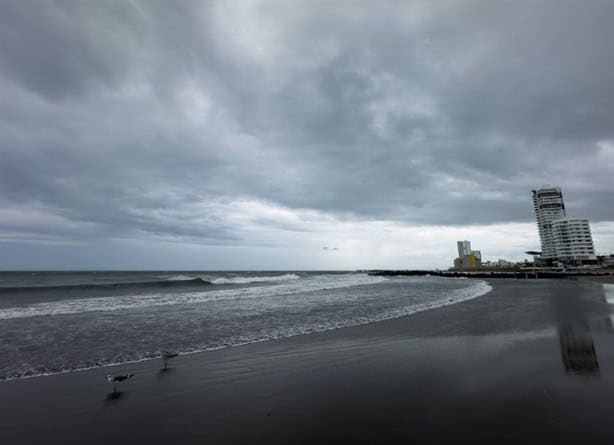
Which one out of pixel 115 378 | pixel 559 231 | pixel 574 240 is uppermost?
pixel 559 231

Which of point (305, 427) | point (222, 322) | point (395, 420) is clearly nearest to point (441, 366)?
point (395, 420)

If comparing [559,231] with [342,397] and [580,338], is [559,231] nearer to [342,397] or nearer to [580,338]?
[580,338]

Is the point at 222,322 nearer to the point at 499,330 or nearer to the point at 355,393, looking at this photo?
the point at 355,393

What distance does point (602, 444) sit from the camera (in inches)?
152

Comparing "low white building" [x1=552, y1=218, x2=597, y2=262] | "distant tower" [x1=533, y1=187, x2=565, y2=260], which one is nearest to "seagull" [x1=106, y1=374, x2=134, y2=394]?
"low white building" [x1=552, y1=218, x2=597, y2=262]

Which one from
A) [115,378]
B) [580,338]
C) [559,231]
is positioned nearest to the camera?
[115,378]

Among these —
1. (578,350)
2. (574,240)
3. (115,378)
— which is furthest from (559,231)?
(115,378)

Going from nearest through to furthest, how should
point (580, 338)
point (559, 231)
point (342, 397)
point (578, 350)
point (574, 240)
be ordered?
1. point (342, 397)
2. point (578, 350)
3. point (580, 338)
4. point (574, 240)
5. point (559, 231)

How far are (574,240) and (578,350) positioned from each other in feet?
450

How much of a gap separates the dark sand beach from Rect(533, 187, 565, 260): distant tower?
147058 millimetres

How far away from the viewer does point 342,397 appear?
18.2 ft

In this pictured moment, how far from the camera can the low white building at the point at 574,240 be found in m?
107

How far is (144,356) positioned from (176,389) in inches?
127

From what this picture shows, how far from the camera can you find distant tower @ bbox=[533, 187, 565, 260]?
409 ft
